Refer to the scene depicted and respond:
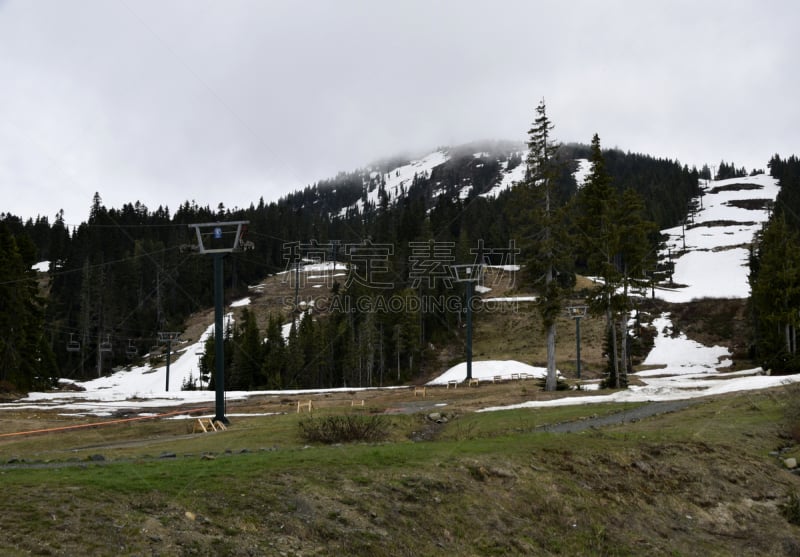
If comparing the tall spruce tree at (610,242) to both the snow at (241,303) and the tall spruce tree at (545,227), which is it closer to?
the tall spruce tree at (545,227)

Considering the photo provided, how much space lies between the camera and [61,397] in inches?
1969

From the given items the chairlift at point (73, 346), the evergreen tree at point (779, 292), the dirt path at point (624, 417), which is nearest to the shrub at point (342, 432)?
the dirt path at point (624, 417)

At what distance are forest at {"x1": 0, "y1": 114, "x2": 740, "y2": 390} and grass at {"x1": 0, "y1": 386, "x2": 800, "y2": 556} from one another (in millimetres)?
17945

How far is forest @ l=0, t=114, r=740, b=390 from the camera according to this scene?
131 feet

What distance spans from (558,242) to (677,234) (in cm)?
13120

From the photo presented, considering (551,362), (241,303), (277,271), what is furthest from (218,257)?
(277,271)

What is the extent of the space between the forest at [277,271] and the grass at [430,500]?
58.9 ft

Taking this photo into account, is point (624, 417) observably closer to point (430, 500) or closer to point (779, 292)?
point (430, 500)

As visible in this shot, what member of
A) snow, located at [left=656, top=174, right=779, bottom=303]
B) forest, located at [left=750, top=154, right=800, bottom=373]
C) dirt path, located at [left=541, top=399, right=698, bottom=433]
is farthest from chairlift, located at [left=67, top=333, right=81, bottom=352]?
snow, located at [left=656, top=174, right=779, bottom=303]

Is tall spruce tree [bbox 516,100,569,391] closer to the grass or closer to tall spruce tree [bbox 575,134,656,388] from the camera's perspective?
tall spruce tree [bbox 575,134,656,388]

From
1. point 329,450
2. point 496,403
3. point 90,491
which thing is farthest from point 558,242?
point 90,491

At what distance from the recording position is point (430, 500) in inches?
453

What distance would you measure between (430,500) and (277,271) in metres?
131

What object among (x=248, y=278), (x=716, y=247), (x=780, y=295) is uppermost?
(x=716, y=247)
